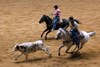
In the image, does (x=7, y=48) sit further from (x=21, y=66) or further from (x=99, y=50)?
(x=99, y=50)

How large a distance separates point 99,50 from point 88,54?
2.77 feet

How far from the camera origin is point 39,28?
56.0ft

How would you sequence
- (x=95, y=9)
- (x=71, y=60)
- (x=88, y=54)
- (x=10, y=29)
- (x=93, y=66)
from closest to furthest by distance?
(x=93, y=66), (x=71, y=60), (x=88, y=54), (x=10, y=29), (x=95, y=9)

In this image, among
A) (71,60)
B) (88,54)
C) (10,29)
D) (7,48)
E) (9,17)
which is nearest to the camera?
(71,60)

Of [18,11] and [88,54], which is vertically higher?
[18,11]

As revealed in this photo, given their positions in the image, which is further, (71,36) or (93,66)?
(71,36)

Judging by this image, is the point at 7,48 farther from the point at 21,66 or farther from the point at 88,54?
the point at 88,54

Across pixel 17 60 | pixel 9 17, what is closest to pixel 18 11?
pixel 9 17

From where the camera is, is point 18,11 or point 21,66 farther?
point 18,11

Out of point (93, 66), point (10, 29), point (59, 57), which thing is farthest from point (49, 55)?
point (10, 29)

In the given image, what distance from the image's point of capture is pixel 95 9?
22.2m

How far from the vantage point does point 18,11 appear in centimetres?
2242

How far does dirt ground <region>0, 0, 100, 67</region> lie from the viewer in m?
10.7

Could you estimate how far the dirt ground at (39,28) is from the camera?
10.7 metres
